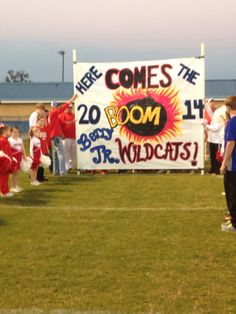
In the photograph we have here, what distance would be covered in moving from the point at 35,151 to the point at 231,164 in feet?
19.2

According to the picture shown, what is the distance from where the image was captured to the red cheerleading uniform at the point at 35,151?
39.5 ft

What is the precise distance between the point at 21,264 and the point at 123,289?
4.66 ft

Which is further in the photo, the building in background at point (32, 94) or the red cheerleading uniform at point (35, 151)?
the building in background at point (32, 94)

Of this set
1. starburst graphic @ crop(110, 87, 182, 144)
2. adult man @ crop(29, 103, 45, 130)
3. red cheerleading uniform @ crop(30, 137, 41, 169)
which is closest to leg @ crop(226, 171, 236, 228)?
red cheerleading uniform @ crop(30, 137, 41, 169)

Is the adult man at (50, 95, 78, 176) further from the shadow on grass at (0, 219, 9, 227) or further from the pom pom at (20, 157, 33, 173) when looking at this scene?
the shadow on grass at (0, 219, 9, 227)

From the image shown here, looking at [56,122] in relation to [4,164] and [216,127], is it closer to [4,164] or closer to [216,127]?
[4,164]

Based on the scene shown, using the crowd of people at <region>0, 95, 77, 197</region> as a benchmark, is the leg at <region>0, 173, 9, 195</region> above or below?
below

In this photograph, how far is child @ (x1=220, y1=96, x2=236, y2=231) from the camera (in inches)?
285

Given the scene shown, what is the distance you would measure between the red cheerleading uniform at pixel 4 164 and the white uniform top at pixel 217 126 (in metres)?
5.42

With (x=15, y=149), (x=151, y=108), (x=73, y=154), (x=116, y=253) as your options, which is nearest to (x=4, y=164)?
(x=15, y=149)

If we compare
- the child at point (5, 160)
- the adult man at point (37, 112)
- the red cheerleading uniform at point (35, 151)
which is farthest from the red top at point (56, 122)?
the child at point (5, 160)

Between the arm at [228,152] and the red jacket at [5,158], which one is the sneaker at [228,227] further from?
the red jacket at [5,158]

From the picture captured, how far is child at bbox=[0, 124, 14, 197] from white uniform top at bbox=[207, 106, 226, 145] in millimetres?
5346

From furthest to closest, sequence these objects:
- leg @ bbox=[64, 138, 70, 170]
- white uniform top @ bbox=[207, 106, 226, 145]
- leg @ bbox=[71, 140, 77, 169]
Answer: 1. leg @ bbox=[71, 140, 77, 169]
2. leg @ bbox=[64, 138, 70, 170]
3. white uniform top @ bbox=[207, 106, 226, 145]
